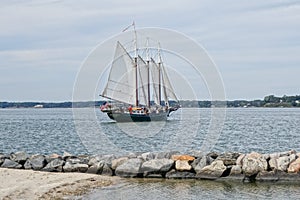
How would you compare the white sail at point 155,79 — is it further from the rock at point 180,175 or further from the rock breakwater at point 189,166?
the rock at point 180,175

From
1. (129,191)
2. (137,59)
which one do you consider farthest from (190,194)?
(137,59)

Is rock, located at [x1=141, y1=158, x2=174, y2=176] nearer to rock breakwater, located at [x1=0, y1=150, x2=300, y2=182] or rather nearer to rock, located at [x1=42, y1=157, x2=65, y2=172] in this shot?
rock breakwater, located at [x1=0, y1=150, x2=300, y2=182]

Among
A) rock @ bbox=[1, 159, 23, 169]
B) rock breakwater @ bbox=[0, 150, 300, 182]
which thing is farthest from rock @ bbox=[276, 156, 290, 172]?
rock @ bbox=[1, 159, 23, 169]

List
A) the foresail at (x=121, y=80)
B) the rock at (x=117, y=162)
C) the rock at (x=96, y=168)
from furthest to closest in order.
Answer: the foresail at (x=121, y=80) < the rock at (x=117, y=162) < the rock at (x=96, y=168)

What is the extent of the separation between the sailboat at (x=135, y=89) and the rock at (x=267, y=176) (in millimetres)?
40437

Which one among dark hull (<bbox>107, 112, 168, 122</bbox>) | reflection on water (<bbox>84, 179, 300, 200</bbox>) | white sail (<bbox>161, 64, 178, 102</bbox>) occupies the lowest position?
reflection on water (<bbox>84, 179, 300, 200</bbox>)

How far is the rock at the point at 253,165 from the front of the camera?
21.0 meters

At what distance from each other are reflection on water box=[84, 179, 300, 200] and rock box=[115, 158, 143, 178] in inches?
27.4

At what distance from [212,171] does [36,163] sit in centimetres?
698

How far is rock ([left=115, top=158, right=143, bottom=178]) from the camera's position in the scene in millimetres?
21656

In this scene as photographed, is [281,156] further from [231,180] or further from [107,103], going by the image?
[107,103]

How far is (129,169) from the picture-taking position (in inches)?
857

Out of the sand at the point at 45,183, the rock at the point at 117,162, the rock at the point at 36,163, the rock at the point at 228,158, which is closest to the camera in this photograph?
Result: the sand at the point at 45,183

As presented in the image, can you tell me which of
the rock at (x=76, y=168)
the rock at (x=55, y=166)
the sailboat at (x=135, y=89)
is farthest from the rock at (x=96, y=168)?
the sailboat at (x=135, y=89)
